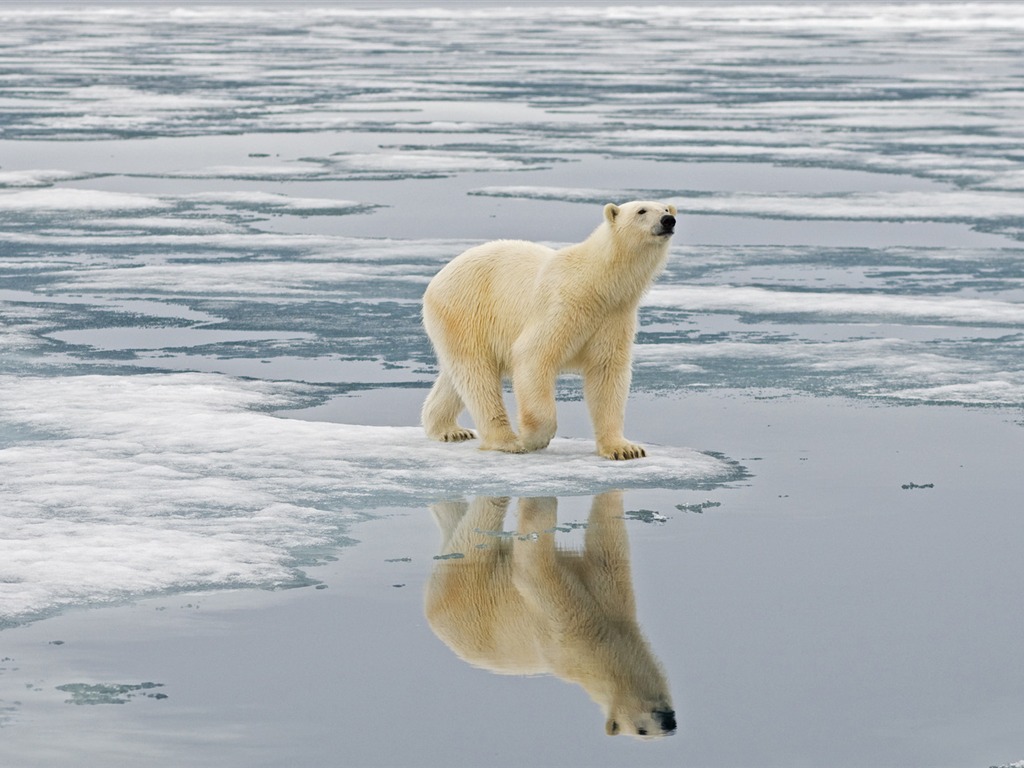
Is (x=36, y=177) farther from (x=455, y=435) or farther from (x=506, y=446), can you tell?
(x=506, y=446)

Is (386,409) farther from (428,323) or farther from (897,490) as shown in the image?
(897,490)

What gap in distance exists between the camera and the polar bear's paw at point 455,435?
6023 mm

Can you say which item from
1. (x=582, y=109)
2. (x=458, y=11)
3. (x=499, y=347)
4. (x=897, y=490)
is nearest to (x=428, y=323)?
(x=499, y=347)

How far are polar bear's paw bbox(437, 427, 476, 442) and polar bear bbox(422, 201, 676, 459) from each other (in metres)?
0.09

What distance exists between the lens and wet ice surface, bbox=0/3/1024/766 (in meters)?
3.50

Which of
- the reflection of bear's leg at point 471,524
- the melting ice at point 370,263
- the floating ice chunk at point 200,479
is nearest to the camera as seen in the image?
the floating ice chunk at point 200,479

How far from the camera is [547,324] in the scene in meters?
5.63

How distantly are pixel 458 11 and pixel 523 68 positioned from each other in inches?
1410

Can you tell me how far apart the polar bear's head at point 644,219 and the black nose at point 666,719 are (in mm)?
2360

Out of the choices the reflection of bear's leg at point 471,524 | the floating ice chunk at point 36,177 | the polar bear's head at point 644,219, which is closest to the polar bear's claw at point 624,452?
the reflection of bear's leg at point 471,524

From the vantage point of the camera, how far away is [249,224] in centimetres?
1206

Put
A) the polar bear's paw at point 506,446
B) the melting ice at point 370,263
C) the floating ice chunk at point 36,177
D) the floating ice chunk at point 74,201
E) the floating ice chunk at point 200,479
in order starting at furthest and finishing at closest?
the floating ice chunk at point 36,177, the floating ice chunk at point 74,201, the polar bear's paw at point 506,446, the melting ice at point 370,263, the floating ice chunk at point 200,479

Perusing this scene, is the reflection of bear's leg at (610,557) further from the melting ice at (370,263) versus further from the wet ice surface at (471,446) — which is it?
the melting ice at (370,263)

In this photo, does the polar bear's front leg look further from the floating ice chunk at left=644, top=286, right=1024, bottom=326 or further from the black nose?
the floating ice chunk at left=644, top=286, right=1024, bottom=326
